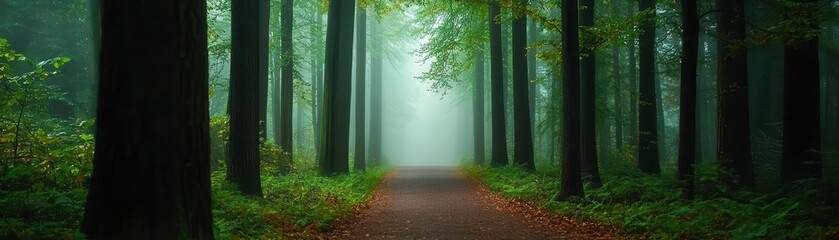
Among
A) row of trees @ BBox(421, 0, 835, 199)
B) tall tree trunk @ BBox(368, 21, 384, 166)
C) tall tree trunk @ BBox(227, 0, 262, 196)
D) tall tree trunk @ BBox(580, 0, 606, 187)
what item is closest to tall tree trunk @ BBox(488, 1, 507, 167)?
row of trees @ BBox(421, 0, 835, 199)

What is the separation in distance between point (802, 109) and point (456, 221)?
685cm

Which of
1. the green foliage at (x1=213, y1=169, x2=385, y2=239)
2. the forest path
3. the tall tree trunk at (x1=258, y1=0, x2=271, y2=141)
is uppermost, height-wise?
the tall tree trunk at (x1=258, y1=0, x2=271, y2=141)

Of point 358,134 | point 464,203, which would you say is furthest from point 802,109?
point 358,134

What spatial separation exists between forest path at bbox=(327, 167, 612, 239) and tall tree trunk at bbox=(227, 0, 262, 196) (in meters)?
2.25

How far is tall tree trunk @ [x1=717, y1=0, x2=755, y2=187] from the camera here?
1145 centimetres

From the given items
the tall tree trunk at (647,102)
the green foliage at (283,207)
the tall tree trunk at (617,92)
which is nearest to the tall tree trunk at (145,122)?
the green foliage at (283,207)

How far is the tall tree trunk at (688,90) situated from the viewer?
888 centimetres

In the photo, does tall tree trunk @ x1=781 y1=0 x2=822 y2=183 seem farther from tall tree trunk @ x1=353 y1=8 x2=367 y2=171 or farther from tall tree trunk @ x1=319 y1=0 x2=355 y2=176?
tall tree trunk @ x1=353 y1=8 x2=367 y2=171

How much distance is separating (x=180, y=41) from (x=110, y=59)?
0.53m

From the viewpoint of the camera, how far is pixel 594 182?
40.3 feet

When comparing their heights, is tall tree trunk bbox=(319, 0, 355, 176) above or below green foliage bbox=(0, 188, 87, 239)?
above

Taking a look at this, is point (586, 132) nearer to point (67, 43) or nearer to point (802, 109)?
Result: point (802, 109)

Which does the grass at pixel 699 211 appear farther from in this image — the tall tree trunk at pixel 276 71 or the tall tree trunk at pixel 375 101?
the tall tree trunk at pixel 375 101

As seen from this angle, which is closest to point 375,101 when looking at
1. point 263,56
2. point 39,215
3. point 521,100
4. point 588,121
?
point 521,100
